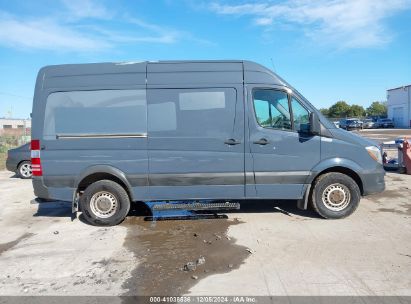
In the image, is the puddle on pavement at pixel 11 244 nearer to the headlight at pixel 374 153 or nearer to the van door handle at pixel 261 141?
the van door handle at pixel 261 141

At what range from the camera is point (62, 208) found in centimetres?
787

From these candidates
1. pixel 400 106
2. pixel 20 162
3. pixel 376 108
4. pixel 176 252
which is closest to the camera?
pixel 176 252

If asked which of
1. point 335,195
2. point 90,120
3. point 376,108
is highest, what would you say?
point 376,108

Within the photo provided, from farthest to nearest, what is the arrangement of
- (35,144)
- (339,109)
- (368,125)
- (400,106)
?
(339,109) → (400,106) → (368,125) → (35,144)

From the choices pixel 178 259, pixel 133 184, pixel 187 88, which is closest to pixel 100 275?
pixel 178 259

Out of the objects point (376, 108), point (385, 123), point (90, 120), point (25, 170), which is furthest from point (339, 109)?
point (90, 120)

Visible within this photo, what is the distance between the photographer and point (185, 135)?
610 cm

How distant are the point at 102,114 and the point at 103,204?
5.04 feet

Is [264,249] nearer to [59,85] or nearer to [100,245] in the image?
[100,245]

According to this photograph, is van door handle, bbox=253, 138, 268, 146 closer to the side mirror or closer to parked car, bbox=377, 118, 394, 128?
the side mirror

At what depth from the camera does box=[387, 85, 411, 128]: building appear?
55531 mm

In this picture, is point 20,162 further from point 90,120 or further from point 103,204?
point 90,120

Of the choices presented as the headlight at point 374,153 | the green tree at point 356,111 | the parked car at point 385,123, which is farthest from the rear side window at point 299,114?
the green tree at point 356,111

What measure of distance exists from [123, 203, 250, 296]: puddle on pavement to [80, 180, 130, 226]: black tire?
29cm
